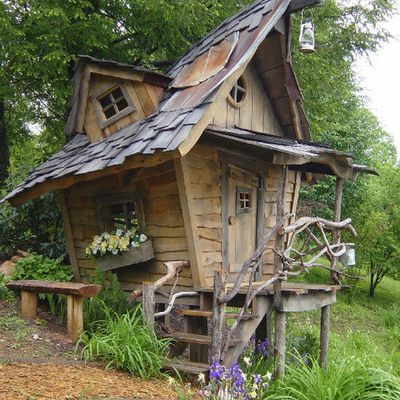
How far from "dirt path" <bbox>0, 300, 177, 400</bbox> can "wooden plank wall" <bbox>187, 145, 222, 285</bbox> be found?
205cm

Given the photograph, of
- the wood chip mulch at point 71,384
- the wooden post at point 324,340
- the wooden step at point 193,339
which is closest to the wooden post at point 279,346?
the wooden step at point 193,339

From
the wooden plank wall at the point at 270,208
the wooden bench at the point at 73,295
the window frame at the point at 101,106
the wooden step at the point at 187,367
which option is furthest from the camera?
the wooden plank wall at the point at 270,208

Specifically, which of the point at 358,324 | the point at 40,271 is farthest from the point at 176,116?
the point at 358,324

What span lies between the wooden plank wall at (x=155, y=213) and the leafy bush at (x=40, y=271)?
636mm

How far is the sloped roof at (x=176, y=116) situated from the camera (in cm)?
634

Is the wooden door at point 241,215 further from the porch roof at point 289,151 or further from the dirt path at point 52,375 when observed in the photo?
the dirt path at point 52,375

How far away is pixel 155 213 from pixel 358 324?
33.1ft

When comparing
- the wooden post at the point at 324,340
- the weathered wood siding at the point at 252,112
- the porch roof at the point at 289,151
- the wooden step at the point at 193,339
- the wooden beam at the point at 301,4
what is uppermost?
the wooden beam at the point at 301,4

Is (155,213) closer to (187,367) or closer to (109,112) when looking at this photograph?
(109,112)

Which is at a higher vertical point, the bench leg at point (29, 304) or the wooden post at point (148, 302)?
the wooden post at point (148, 302)

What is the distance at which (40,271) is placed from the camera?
8547 millimetres

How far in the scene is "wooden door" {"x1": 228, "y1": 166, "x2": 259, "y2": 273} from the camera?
7598mm

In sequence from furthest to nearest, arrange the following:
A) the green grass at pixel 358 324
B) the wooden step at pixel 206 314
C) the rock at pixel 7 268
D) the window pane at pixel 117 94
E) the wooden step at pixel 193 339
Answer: the green grass at pixel 358 324 < the rock at pixel 7 268 < the window pane at pixel 117 94 < the wooden step at pixel 206 314 < the wooden step at pixel 193 339

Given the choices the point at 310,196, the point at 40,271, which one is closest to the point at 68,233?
the point at 40,271
